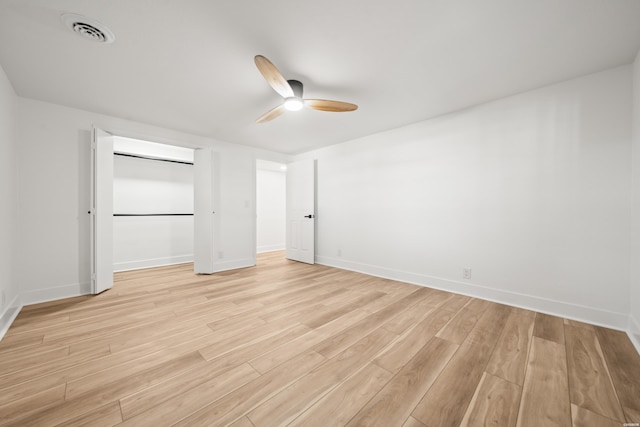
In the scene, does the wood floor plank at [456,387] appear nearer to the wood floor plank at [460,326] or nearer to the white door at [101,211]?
the wood floor plank at [460,326]

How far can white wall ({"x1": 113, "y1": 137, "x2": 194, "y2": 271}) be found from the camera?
4309 millimetres

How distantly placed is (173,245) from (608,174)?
646 cm

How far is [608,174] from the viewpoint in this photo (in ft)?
7.22

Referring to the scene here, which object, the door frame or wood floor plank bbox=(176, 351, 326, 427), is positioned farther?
the door frame

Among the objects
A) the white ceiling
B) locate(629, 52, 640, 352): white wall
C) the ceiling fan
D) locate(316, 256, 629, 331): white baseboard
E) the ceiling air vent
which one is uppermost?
the white ceiling

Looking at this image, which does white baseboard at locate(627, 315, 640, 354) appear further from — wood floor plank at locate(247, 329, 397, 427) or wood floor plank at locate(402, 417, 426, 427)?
wood floor plank at locate(402, 417, 426, 427)

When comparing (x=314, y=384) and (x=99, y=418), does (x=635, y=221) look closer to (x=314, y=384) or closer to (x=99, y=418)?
(x=314, y=384)

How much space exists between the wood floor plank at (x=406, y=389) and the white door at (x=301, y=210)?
324cm

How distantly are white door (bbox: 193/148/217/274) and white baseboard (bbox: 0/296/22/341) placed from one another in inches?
76.0

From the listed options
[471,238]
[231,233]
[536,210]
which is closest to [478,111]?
[536,210]

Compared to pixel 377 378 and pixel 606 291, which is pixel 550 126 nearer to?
pixel 606 291

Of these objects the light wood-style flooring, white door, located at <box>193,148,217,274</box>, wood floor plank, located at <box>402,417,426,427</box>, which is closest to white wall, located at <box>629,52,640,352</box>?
the light wood-style flooring

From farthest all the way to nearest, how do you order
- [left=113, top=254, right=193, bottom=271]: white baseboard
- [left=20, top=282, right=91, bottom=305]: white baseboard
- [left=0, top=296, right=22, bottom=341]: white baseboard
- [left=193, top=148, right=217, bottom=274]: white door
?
1. [left=113, top=254, right=193, bottom=271]: white baseboard
2. [left=193, top=148, right=217, bottom=274]: white door
3. [left=20, top=282, right=91, bottom=305]: white baseboard
4. [left=0, top=296, right=22, bottom=341]: white baseboard

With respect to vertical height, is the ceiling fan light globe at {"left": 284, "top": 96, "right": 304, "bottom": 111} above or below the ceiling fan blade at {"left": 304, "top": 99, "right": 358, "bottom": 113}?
below
